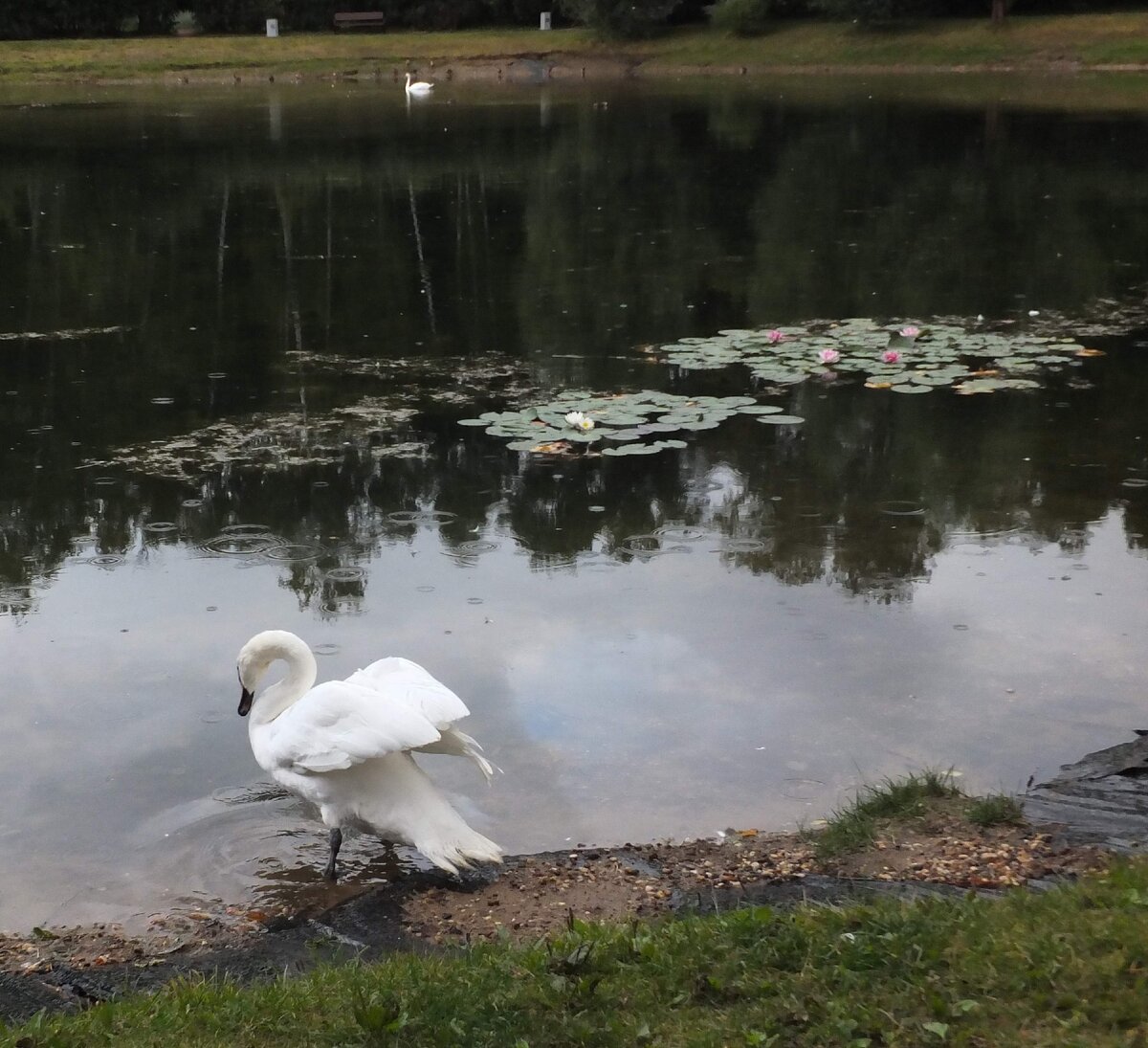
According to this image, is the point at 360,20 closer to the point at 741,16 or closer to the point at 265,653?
the point at 741,16

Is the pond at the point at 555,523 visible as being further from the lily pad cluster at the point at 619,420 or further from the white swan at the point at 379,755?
the white swan at the point at 379,755

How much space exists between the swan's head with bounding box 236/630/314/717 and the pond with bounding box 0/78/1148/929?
0.52 metres

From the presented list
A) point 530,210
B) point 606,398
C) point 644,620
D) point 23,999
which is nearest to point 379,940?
point 23,999

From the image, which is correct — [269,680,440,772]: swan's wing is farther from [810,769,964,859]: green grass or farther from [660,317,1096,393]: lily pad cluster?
[660,317,1096,393]: lily pad cluster

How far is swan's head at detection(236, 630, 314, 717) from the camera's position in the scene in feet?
19.8

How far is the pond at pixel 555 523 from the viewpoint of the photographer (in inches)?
249

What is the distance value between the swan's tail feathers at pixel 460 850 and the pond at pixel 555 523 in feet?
1.41

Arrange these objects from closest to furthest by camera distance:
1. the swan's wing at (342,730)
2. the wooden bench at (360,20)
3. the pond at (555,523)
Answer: the swan's wing at (342,730) → the pond at (555,523) → the wooden bench at (360,20)

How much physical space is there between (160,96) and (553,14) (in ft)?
68.1

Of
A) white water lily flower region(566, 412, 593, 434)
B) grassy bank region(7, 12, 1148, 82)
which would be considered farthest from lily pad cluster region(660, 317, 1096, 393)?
grassy bank region(7, 12, 1148, 82)

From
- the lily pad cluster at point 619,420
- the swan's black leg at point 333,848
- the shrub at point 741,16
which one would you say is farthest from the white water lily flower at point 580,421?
the shrub at point 741,16

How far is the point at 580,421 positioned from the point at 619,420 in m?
0.43

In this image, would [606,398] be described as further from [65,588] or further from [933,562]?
[65,588]

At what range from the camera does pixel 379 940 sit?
16.5 feet
